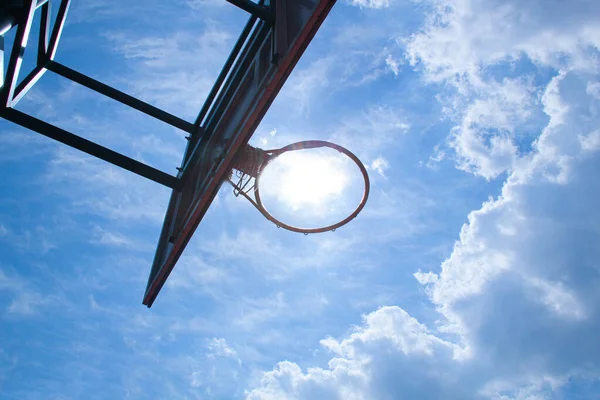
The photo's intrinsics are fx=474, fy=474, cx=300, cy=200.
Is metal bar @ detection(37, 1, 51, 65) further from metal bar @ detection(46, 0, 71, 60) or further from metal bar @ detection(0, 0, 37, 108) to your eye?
metal bar @ detection(0, 0, 37, 108)

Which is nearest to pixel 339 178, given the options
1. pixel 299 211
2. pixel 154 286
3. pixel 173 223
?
pixel 299 211

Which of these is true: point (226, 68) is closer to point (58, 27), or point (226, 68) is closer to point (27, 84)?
point (58, 27)

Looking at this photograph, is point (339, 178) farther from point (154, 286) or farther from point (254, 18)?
point (154, 286)

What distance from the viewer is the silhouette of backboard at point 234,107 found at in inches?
168

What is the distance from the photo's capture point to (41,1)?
4715 mm

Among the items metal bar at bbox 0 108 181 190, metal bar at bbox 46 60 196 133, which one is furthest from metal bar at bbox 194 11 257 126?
metal bar at bbox 0 108 181 190

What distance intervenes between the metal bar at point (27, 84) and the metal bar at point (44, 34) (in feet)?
0.38

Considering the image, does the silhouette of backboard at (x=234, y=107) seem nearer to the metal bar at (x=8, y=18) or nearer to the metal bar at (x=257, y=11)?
the metal bar at (x=257, y=11)

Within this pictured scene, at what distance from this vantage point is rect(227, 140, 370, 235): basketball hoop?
5270mm

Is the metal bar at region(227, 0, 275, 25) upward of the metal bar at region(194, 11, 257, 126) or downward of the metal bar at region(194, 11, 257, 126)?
upward

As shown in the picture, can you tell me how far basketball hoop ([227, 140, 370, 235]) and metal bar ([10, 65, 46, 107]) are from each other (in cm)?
258

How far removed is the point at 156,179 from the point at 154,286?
1.38 metres

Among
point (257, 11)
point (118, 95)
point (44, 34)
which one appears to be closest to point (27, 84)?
point (44, 34)

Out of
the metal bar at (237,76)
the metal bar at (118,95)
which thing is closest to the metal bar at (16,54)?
the metal bar at (118,95)
